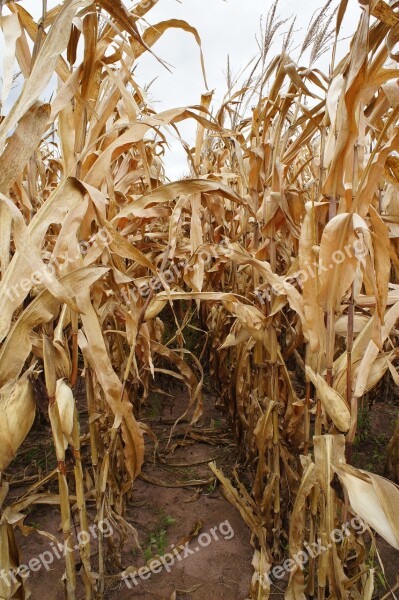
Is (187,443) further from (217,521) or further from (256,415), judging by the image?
(256,415)

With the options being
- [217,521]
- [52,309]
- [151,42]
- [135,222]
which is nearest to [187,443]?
Result: [217,521]

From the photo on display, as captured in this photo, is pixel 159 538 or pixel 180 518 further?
pixel 180 518

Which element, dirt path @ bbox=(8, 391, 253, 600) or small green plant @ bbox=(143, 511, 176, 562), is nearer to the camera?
dirt path @ bbox=(8, 391, 253, 600)

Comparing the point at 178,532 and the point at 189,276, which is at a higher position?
the point at 189,276

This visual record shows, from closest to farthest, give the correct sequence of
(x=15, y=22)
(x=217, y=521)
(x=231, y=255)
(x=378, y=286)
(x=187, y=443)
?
1. (x=15, y=22)
2. (x=378, y=286)
3. (x=231, y=255)
4. (x=217, y=521)
5. (x=187, y=443)

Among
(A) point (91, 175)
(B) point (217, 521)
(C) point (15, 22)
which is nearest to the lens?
(C) point (15, 22)

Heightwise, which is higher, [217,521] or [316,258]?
[316,258]

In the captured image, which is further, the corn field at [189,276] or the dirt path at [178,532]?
the dirt path at [178,532]

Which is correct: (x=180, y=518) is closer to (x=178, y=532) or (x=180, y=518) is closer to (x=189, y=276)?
(x=178, y=532)

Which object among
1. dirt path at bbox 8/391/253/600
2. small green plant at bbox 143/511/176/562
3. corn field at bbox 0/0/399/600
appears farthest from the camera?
small green plant at bbox 143/511/176/562

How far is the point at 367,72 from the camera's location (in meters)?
0.86

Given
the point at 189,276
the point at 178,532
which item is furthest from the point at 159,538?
the point at 189,276

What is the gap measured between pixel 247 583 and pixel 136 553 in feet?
1.32

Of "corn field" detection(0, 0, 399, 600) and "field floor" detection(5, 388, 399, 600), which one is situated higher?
"corn field" detection(0, 0, 399, 600)
